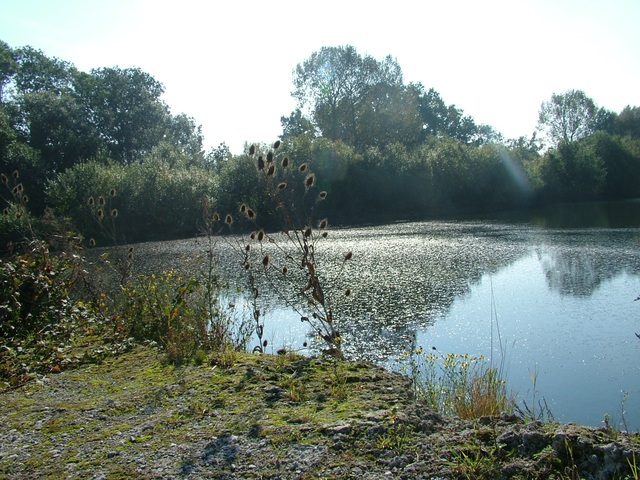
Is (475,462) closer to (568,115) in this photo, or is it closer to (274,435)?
(274,435)

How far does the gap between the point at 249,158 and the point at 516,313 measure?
28254 mm

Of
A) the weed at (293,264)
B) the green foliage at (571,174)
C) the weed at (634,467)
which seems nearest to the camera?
the weed at (634,467)

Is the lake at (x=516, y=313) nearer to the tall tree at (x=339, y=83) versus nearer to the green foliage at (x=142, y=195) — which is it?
the green foliage at (x=142, y=195)

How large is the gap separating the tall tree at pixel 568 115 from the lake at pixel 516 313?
54709 millimetres

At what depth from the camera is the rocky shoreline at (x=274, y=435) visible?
2572mm

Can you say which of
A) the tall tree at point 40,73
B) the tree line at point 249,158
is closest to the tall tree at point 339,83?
the tree line at point 249,158

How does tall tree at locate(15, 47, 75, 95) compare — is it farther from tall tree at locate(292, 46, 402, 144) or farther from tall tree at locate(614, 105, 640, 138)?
tall tree at locate(614, 105, 640, 138)

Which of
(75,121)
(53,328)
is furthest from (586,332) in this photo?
(75,121)

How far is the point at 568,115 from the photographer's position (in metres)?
67.4

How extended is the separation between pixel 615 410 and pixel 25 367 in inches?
208

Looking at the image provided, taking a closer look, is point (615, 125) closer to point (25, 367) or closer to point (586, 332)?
point (586, 332)

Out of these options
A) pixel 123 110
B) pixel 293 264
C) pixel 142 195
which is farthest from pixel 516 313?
pixel 123 110

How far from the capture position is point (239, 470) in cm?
265

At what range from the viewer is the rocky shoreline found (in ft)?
8.44
